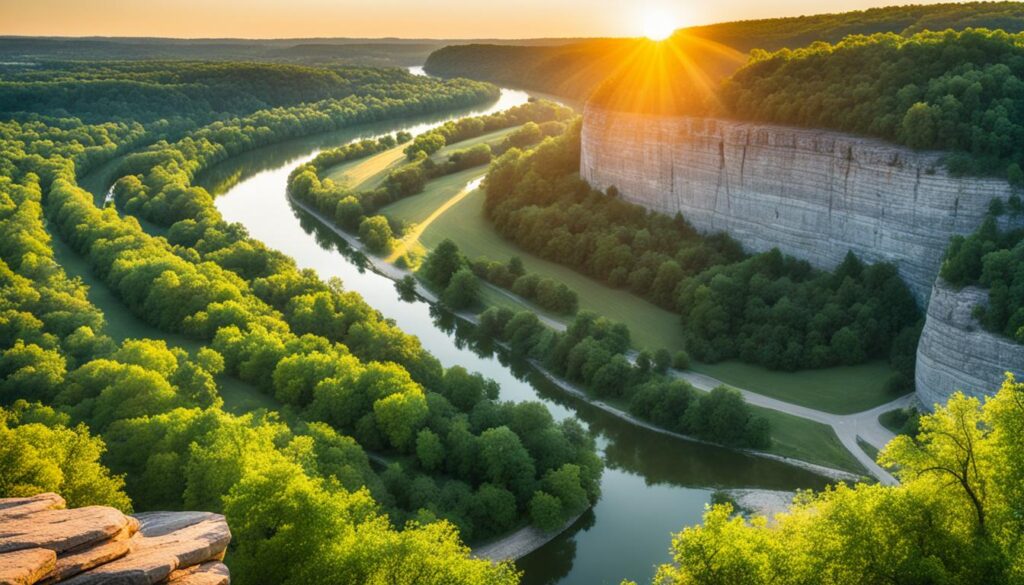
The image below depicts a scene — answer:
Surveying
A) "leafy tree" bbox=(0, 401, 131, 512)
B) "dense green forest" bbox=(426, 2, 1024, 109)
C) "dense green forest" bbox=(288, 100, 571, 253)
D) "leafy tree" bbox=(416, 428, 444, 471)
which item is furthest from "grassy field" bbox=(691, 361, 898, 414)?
"dense green forest" bbox=(288, 100, 571, 253)

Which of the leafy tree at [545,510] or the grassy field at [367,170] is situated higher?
the grassy field at [367,170]

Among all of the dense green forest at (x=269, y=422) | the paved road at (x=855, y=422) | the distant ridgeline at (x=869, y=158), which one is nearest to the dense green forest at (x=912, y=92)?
the distant ridgeline at (x=869, y=158)

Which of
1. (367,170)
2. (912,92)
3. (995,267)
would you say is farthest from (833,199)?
(367,170)

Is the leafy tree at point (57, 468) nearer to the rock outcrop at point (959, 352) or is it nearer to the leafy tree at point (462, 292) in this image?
the leafy tree at point (462, 292)

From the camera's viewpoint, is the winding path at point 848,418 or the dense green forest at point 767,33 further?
the dense green forest at point 767,33

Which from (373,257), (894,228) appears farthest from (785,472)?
(373,257)

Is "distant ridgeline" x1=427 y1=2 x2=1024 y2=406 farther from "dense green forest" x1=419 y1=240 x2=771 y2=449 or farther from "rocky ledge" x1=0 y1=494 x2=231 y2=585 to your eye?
"rocky ledge" x1=0 y1=494 x2=231 y2=585

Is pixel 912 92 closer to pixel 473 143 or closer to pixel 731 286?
pixel 731 286
